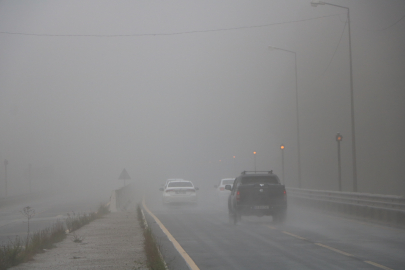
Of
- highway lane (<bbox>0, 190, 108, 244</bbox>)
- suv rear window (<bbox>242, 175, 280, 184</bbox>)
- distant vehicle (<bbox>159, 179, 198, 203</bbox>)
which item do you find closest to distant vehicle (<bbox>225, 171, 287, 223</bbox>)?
suv rear window (<bbox>242, 175, 280, 184</bbox>)

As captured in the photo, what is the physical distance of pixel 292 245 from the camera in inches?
504

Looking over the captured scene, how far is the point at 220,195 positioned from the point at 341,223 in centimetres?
1594

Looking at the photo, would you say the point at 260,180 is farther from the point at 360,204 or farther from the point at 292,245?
the point at 292,245

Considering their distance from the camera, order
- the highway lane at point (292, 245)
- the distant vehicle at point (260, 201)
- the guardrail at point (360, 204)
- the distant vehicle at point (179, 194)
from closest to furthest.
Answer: the highway lane at point (292, 245) < the guardrail at point (360, 204) < the distant vehicle at point (260, 201) < the distant vehicle at point (179, 194)

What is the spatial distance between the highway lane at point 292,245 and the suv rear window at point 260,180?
1.97 meters

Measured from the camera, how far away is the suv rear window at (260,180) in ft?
66.9

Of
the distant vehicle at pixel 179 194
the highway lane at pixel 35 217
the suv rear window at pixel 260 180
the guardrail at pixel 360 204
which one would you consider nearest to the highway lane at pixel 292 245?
the guardrail at pixel 360 204

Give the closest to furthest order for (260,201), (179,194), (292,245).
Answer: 1. (292,245)
2. (260,201)
3. (179,194)

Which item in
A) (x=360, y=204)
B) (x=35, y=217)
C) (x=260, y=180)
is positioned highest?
(x=260, y=180)

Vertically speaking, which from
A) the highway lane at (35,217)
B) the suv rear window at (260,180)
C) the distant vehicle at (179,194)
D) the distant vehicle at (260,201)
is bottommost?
the highway lane at (35,217)

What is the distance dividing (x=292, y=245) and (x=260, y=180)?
7.80 metres

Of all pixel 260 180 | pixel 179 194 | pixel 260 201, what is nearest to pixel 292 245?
pixel 260 201

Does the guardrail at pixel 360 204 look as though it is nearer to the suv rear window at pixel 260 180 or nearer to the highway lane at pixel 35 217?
the suv rear window at pixel 260 180

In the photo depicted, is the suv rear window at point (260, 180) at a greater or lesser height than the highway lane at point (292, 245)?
greater
